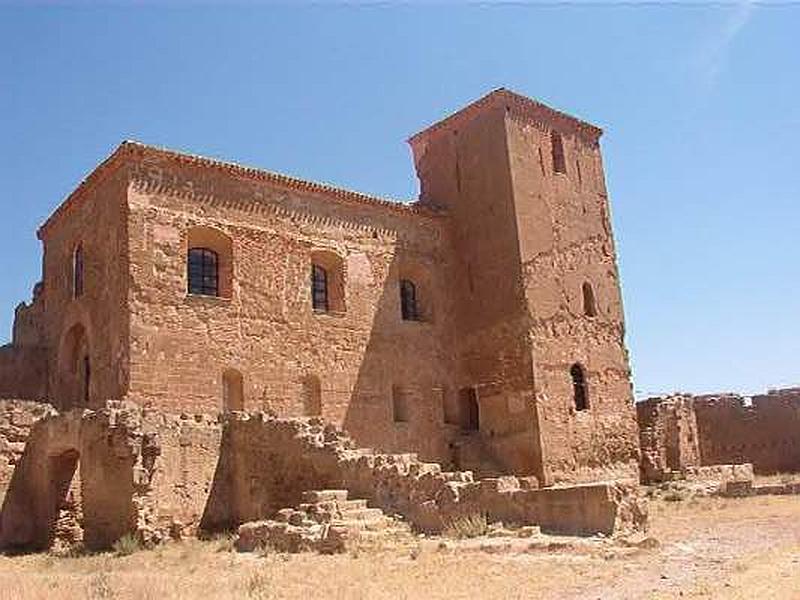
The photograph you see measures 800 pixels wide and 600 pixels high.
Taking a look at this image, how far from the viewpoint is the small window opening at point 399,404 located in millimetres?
24438

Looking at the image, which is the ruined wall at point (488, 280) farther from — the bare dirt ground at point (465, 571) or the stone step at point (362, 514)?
the bare dirt ground at point (465, 571)

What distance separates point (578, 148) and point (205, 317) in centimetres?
1419

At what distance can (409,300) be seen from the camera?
86.2 ft

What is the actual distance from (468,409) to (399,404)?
2588 millimetres

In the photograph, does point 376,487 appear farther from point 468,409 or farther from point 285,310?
point 468,409

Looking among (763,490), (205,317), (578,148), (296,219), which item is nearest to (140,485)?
(205,317)

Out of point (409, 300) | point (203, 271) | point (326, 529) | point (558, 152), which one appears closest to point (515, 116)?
point (558, 152)

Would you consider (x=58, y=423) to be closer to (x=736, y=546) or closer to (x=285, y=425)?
(x=285, y=425)

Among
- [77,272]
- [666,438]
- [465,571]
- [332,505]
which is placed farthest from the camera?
[666,438]

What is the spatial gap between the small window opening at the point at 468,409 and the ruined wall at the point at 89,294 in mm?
10649

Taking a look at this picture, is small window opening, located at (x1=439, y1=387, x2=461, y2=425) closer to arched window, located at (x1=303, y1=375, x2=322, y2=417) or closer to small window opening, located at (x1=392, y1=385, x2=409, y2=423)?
small window opening, located at (x1=392, y1=385, x2=409, y2=423)

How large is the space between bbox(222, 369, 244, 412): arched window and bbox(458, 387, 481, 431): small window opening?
7489 mm

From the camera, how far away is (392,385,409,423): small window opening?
2444cm

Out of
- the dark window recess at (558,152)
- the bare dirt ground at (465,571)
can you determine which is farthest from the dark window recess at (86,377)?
the dark window recess at (558,152)
